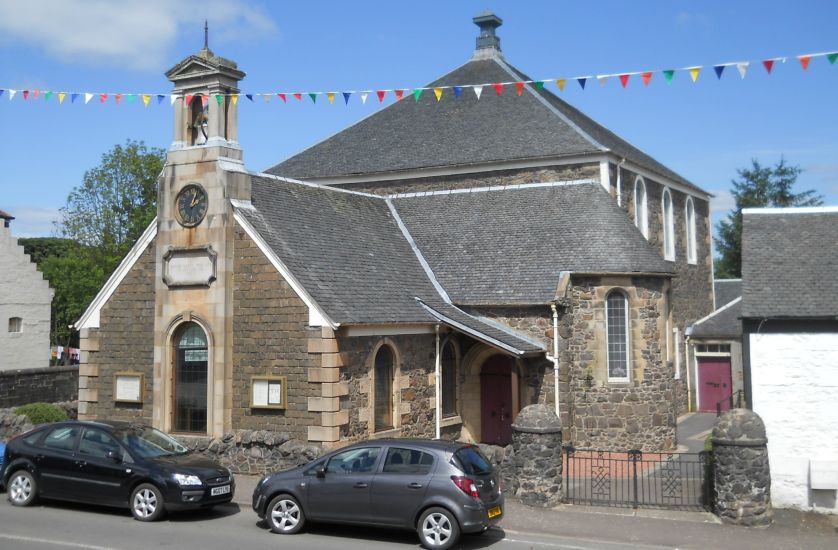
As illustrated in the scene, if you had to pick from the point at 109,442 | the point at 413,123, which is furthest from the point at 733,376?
the point at 109,442

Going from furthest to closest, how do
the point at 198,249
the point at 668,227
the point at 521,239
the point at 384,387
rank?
the point at 668,227 < the point at 521,239 < the point at 198,249 < the point at 384,387

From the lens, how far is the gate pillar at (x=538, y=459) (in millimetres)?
15406

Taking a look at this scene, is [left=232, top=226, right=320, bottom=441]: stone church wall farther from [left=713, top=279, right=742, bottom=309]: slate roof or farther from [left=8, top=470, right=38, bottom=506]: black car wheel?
[left=713, top=279, right=742, bottom=309]: slate roof

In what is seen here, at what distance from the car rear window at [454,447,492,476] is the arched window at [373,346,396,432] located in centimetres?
689

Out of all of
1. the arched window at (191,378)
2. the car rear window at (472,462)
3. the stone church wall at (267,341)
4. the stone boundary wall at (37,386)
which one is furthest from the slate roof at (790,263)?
the stone boundary wall at (37,386)

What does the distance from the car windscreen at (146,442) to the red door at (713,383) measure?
22952 millimetres

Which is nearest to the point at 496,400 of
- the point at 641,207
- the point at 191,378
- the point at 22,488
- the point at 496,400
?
the point at 496,400

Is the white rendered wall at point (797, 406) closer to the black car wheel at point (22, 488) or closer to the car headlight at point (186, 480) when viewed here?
the car headlight at point (186, 480)

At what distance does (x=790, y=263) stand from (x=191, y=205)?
1361 cm

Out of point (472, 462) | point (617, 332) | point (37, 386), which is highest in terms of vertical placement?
point (617, 332)

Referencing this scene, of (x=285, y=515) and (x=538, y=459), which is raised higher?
(x=538, y=459)

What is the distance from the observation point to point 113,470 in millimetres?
14117

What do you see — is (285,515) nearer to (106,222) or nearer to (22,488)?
(22,488)

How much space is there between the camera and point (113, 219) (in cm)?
4319
